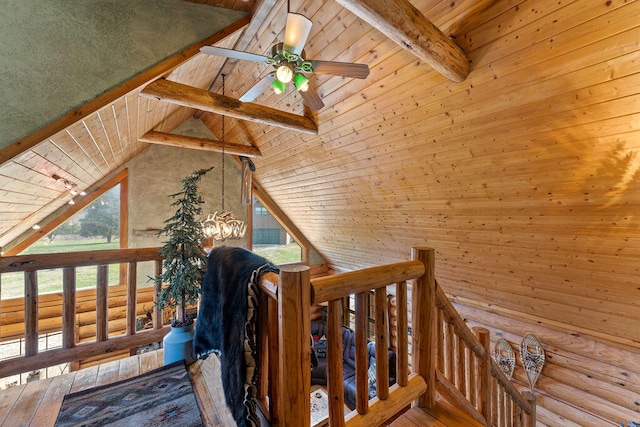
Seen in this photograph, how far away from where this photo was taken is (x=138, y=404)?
5.80 feet

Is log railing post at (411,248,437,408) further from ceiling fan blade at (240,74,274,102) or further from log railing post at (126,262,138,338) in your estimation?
log railing post at (126,262,138,338)

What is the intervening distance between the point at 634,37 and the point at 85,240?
6.95 metres

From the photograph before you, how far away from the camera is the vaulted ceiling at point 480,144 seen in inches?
68.2

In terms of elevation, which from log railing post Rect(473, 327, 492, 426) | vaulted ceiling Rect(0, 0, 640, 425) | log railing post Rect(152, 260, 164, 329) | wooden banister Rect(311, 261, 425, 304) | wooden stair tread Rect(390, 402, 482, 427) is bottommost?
log railing post Rect(473, 327, 492, 426)

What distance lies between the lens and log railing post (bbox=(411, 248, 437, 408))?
1536mm

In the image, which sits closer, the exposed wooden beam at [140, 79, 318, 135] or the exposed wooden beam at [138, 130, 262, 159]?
the exposed wooden beam at [140, 79, 318, 135]

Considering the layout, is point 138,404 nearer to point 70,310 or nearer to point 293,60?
point 70,310

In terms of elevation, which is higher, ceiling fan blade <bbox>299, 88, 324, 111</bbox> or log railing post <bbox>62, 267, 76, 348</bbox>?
ceiling fan blade <bbox>299, 88, 324, 111</bbox>

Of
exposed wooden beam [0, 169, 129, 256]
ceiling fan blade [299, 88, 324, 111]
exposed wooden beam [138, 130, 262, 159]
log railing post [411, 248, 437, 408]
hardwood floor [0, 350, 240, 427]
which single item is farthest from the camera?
exposed wooden beam [138, 130, 262, 159]

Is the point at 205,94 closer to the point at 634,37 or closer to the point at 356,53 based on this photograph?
the point at 356,53


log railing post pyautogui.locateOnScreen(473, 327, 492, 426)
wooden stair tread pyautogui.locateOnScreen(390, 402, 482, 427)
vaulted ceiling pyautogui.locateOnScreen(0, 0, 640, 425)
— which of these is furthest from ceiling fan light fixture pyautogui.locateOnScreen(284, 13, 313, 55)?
log railing post pyautogui.locateOnScreen(473, 327, 492, 426)

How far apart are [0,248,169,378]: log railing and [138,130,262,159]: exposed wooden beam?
268 cm

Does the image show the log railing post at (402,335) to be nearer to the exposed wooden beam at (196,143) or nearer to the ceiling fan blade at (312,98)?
the ceiling fan blade at (312,98)

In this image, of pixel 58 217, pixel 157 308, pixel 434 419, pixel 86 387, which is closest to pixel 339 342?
pixel 434 419
